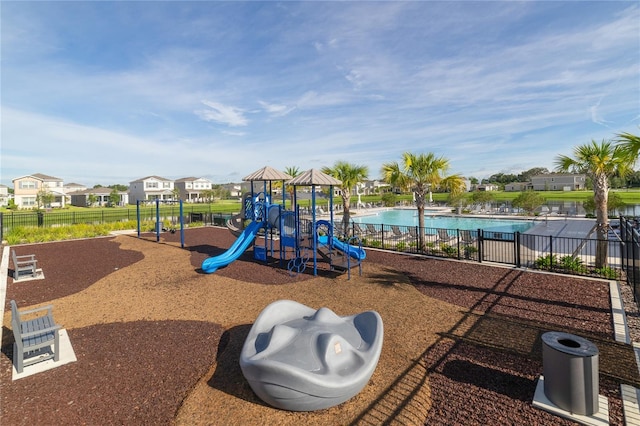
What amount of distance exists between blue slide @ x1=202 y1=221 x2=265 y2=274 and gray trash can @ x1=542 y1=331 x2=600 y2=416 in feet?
35.6

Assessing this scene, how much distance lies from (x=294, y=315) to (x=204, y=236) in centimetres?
1881

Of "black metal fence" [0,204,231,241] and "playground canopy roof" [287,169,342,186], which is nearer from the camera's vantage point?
"playground canopy roof" [287,169,342,186]

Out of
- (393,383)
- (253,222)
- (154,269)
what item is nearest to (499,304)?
(393,383)

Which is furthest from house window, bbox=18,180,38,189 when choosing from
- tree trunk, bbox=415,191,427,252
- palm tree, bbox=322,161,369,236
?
tree trunk, bbox=415,191,427,252

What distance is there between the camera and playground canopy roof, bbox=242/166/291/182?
556 inches

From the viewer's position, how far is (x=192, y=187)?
10738 cm

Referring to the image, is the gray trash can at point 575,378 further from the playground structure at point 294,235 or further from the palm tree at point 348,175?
the palm tree at point 348,175

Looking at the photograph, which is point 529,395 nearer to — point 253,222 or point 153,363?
point 153,363

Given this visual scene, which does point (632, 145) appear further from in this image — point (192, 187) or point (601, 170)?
point (192, 187)

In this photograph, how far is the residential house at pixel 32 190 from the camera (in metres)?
71.8

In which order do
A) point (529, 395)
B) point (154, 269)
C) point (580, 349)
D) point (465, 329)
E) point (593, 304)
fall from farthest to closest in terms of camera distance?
point (154, 269) < point (593, 304) < point (465, 329) < point (529, 395) < point (580, 349)

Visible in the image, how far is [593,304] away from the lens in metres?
8.14

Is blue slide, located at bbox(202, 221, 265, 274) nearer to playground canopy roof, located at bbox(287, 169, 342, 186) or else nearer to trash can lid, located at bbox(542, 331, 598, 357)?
playground canopy roof, located at bbox(287, 169, 342, 186)

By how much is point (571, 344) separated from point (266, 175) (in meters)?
11.9
